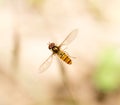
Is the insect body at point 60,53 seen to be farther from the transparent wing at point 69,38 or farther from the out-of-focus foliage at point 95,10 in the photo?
the out-of-focus foliage at point 95,10

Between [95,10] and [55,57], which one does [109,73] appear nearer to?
[55,57]

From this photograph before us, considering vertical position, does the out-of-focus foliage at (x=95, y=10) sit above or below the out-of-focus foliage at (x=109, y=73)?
above

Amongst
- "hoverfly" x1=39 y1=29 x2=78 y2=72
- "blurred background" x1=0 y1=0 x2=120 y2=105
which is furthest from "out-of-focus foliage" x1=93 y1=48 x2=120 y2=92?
"hoverfly" x1=39 y1=29 x2=78 y2=72

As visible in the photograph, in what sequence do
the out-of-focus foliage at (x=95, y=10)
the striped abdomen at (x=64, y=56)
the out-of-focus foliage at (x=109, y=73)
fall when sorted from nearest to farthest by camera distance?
1. the striped abdomen at (x=64, y=56)
2. the out-of-focus foliage at (x=109, y=73)
3. the out-of-focus foliage at (x=95, y=10)

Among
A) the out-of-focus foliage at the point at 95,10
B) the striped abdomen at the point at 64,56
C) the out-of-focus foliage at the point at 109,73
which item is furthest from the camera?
the out-of-focus foliage at the point at 95,10

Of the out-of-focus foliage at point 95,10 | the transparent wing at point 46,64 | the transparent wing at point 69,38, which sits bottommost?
the transparent wing at point 46,64

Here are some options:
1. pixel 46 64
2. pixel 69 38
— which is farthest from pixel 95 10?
pixel 46 64

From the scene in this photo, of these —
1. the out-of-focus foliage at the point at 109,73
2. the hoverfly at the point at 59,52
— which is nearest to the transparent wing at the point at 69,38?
the hoverfly at the point at 59,52

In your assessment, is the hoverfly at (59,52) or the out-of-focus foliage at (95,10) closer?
the hoverfly at (59,52)
